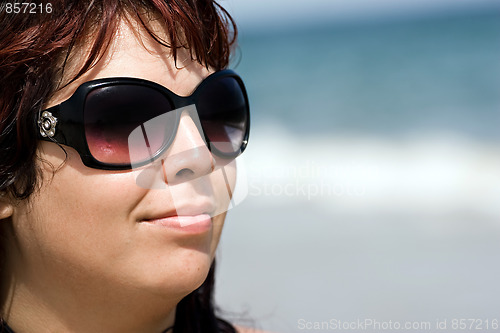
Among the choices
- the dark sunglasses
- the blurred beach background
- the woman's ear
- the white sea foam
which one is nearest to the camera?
the dark sunglasses

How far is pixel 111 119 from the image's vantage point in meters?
1.54

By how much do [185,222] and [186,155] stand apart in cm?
19

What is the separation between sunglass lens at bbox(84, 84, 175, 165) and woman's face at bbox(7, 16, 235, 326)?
5 cm

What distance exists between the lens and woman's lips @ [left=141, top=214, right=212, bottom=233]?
156 centimetres

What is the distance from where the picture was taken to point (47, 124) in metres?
1.54

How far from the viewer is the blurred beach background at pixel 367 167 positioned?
169 inches

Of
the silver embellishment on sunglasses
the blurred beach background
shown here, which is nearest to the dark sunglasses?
the silver embellishment on sunglasses

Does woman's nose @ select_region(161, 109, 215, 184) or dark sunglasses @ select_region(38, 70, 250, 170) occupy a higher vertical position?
dark sunglasses @ select_region(38, 70, 250, 170)

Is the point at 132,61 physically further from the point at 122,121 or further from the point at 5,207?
the point at 5,207

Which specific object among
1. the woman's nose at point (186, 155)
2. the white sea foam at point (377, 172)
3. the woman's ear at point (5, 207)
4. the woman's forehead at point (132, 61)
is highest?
the woman's forehead at point (132, 61)

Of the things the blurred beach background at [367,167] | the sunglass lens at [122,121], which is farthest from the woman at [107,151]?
the blurred beach background at [367,167]

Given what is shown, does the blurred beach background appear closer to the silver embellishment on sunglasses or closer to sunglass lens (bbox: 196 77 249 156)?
sunglass lens (bbox: 196 77 249 156)

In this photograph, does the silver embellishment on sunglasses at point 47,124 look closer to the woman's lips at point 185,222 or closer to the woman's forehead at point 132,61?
the woman's forehead at point 132,61

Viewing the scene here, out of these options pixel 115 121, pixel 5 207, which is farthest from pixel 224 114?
pixel 5 207
